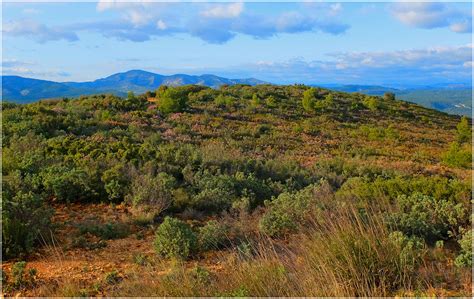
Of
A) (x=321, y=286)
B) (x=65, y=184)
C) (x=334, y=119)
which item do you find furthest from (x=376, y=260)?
(x=334, y=119)

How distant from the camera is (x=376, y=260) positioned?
3635mm

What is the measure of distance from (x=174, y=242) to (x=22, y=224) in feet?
7.13

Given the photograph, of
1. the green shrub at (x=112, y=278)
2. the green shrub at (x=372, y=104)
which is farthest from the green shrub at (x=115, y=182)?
the green shrub at (x=372, y=104)

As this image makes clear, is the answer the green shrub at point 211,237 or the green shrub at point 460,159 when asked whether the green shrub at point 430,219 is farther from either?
the green shrub at point 460,159

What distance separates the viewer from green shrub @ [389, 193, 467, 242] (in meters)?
6.12

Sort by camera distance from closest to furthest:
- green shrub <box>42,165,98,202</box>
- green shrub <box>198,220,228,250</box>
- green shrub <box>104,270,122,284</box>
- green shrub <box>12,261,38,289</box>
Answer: green shrub <box>12,261,38,289</box> < green shrub <box>104,270,122,284</box> < green shrub <box>198,220,228,250</box> < green shrub <box>42,165,98,202</box>

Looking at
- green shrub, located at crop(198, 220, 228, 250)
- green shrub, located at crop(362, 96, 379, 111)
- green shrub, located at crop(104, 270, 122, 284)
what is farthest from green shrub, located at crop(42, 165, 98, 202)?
green shrub, located at crop(362, 96, 379, 111)

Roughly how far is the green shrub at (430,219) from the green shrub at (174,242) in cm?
294

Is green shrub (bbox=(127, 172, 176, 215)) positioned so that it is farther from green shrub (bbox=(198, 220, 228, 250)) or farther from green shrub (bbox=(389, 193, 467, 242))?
green shrub (bbox=(389, 193, 467, 242))

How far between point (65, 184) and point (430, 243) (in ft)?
22.1

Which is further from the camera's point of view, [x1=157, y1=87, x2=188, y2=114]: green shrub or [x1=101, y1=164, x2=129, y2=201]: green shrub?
[x1=157, y1=87, x2=188, y2=114]: green shrub

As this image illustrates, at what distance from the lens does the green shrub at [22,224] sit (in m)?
5.46

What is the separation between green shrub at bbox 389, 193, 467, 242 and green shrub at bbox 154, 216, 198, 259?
2936 millimetres

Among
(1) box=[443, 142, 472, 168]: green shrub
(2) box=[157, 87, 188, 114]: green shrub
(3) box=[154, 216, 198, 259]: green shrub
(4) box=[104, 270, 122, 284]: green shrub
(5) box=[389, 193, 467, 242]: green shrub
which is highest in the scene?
(2) box=[157, 87, 188, 114]: green shrub
